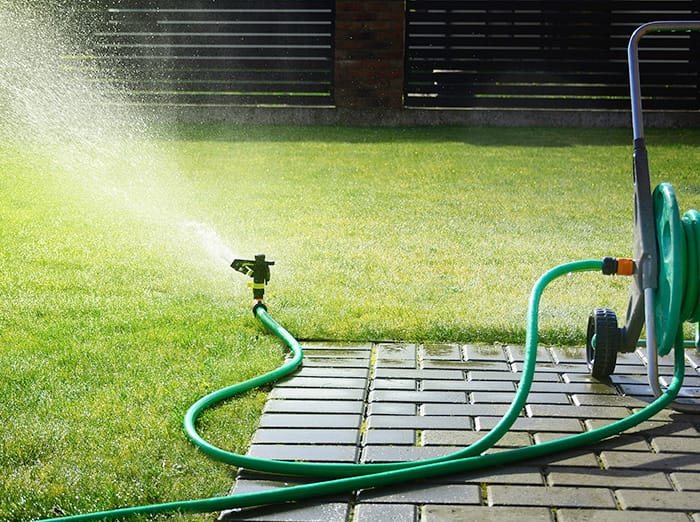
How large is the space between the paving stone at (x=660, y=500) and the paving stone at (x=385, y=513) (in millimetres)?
558

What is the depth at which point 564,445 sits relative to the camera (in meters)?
2.95

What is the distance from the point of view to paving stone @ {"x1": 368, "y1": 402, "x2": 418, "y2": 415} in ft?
10.8

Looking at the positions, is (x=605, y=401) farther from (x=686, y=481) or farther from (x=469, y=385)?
(x=686, y=481)

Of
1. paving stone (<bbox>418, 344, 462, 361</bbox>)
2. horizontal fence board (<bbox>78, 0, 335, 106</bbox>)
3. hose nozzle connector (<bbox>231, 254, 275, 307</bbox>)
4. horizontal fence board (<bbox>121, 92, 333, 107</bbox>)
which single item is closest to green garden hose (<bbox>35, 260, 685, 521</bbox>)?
paving stone (<bbox>418, 344, 462, 361</bbox>)

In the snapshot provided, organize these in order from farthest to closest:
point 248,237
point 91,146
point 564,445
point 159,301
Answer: point 91,146 → point 248,237 → point 159,301 → point 564,445

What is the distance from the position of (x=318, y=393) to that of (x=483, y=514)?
103 centimetres

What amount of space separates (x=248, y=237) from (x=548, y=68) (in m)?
7.67

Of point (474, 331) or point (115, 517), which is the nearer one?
point (115, 517)

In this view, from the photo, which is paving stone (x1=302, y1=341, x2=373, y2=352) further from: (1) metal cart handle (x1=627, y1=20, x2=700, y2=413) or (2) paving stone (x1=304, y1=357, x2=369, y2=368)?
(1) metal cart handle (x1=627, y1=20, x2=700, y2=413)

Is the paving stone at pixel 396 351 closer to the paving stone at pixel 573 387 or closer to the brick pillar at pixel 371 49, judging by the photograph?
the paving stone at pixel 573 387

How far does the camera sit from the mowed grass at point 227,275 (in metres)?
3.00

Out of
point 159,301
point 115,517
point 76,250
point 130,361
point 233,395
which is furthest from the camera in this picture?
point 76,250

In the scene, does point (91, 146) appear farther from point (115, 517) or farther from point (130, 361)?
point (115, 517)

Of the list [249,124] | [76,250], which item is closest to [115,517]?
[76,250]
